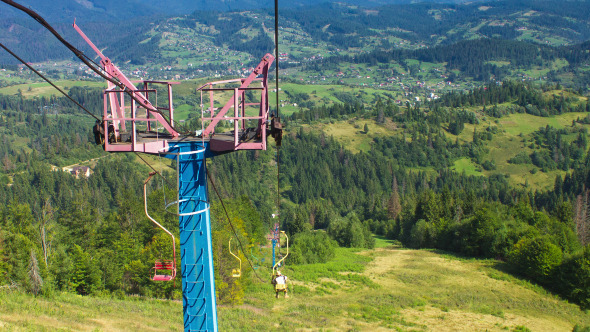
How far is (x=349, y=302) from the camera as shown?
5375 cm

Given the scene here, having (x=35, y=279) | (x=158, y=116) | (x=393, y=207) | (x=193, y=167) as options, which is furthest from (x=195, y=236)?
(x=393, y=207)

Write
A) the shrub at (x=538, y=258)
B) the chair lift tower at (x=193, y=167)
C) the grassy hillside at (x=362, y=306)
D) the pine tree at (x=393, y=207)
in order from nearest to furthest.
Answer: the chair lift tower at (x=193, y=167)
the grassy hillside at (x=362, y=306)
the shrub at (x=538, y=258)
the pine tree at (x=393, y=207)

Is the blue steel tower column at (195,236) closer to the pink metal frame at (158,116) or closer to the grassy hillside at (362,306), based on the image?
the pink metal frame at (158,116)

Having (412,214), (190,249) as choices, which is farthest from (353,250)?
(190,249)

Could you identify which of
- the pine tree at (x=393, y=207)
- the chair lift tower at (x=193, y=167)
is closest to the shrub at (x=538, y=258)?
the chair lift tower at (x=193, y=167)

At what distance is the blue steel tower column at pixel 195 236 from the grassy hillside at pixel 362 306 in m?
14.8

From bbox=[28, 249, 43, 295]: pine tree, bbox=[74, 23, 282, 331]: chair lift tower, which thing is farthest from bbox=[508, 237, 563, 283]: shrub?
bbox=[74, 23, 282, 331]: chair lift tower

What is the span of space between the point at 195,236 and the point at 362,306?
38.5m

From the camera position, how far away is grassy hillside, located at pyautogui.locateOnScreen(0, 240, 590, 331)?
3428 cm

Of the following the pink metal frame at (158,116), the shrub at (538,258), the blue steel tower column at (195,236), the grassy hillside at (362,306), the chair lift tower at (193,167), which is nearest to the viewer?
the pink metal frame at (158,116)

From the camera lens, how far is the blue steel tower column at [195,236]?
15477 mm

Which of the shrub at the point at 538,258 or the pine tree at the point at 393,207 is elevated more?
the shrub at the point at 538,258

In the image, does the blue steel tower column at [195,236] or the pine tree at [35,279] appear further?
the pine tree at [35,279]

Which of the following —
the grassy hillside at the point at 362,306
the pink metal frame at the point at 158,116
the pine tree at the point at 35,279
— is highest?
the pink metal frame at the point at 158,116
